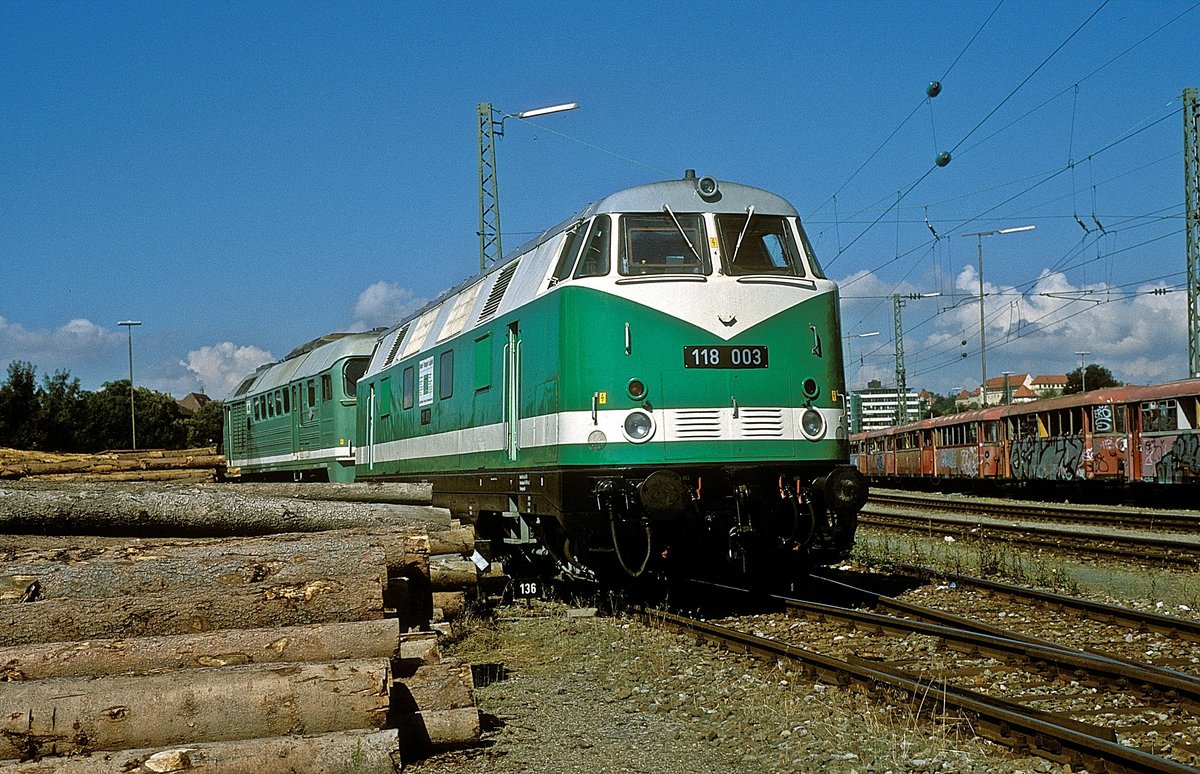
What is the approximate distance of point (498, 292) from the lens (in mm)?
12695

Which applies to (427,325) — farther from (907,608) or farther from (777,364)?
(907,608)

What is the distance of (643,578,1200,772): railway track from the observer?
5895 millimetres

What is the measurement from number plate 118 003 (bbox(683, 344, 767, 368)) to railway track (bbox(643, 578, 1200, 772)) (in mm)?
2328

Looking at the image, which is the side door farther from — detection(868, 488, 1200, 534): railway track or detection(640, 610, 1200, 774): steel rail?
detection(868, 488, 1200, 534): railway track

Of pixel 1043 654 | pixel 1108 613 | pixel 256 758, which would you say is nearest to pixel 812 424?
pixel 1108 613

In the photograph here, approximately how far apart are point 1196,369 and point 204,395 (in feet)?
385

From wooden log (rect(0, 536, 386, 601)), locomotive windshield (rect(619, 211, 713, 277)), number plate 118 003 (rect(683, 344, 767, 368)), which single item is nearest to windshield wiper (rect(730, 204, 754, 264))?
locomotive windshield (rect(619, 211, 713, 277))

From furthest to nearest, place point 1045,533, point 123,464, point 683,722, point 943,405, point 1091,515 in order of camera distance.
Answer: point 943,405 → point 123,464 → point 1091,515 → point 1045,533 → point 683,722

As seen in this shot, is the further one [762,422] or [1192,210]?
[1192,210]

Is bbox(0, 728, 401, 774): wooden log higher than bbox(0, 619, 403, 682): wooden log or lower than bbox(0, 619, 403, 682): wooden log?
lower

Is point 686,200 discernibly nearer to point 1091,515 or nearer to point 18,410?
point 1091,515

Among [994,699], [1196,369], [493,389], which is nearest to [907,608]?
[994,699]

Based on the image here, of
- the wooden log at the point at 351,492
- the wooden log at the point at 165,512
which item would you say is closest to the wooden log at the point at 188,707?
the wooden log at the point at 165,512

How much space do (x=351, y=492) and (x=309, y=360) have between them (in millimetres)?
12311
